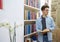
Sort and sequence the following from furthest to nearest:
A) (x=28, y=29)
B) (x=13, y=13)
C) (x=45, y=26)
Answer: (x=28, y=29) < (x=45, y=26) < (x=13, y=13)

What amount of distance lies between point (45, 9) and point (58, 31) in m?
1.81

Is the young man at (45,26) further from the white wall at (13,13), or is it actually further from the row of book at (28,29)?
the white wall at (13,13)

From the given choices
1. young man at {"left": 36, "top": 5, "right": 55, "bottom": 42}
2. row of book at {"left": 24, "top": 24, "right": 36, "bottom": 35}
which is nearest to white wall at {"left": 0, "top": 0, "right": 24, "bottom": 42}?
row of book at {"left": 24, "top": 24, "right": 36, "bottom": 35}

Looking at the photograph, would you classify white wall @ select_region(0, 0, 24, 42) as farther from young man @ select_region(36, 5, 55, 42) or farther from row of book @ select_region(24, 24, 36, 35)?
young man @ select_region(36, 5, 55, 42)

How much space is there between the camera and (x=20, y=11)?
2545 millimetres

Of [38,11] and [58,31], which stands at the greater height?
[38,11]

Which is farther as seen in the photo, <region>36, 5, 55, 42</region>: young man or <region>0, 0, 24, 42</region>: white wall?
<region>36, 5, 55, 42</region>: young man

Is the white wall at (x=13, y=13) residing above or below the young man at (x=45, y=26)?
above

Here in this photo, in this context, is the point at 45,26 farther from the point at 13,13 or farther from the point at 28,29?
the point at 13,13

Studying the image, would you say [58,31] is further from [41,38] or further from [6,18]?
[6,18]

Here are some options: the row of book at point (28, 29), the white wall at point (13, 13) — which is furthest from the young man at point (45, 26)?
the white wall at point (13, 13)

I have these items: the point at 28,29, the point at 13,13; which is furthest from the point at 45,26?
the point at 13,13

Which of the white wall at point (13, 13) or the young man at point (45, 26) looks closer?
the white wall at point (13, 13)

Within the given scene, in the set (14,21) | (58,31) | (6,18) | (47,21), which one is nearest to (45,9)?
(47,21)
